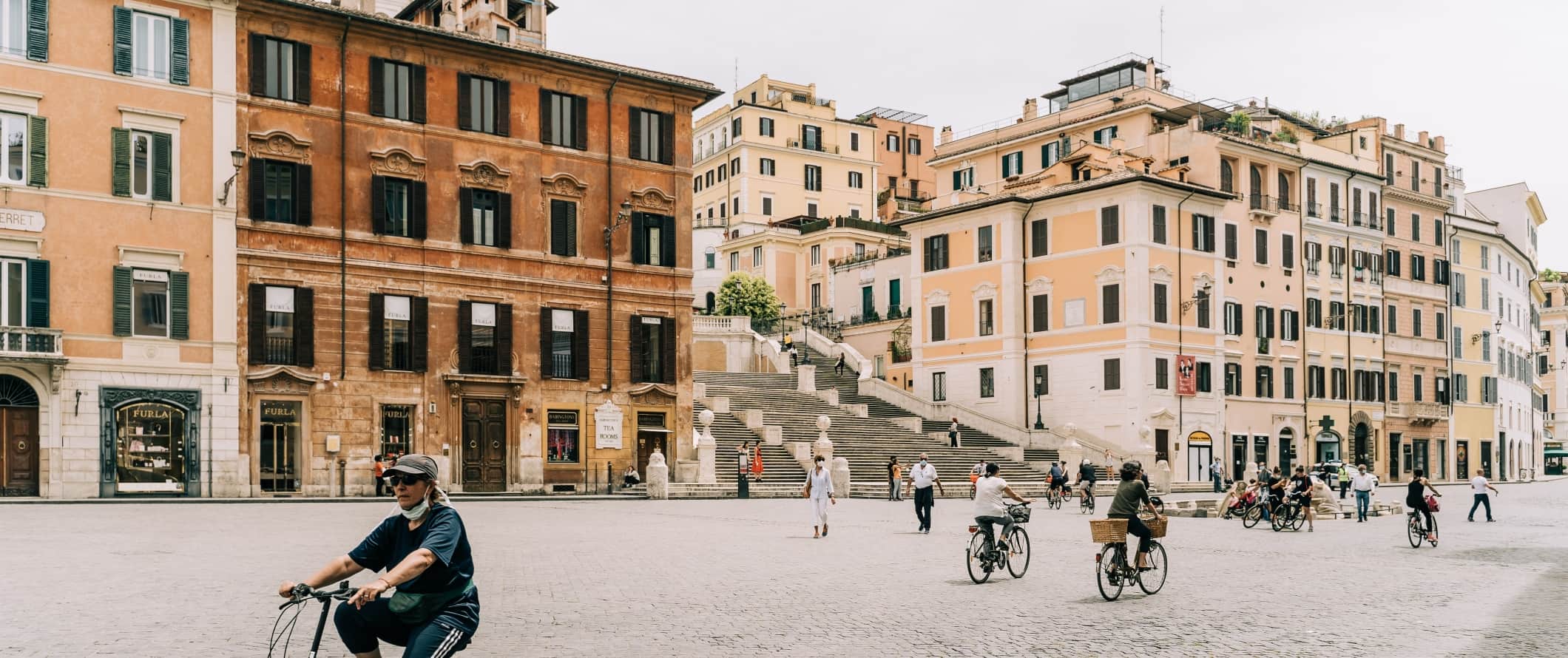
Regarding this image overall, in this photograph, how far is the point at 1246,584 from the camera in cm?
1848

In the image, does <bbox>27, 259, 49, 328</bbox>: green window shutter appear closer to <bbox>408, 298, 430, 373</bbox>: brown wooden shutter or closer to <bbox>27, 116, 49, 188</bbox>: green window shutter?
<bbox>27, 116, 49, 188</bbox>: green window shutter

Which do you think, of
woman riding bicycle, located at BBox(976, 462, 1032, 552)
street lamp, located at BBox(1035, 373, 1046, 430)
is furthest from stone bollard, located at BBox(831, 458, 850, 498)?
woman riding bicycle, located at BBox(976, 462, 1032, 552)

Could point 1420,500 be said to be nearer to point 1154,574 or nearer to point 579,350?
point 1154,574

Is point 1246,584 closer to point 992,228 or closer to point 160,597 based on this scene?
point 160,597

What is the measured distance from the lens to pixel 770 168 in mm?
95625

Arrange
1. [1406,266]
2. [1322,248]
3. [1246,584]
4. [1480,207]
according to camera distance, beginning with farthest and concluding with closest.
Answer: [1480,207] < [1406,266] < [1322,248] < [1246,584]

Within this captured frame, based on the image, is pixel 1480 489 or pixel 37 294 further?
pixel 37 294

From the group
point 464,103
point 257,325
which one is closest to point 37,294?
point 257,325

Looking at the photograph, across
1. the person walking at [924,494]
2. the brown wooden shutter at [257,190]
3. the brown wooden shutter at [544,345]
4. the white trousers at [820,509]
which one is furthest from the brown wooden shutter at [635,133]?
the white trousers at [820,509]

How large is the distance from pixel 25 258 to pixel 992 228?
4054cm

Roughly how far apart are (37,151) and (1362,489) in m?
34.9

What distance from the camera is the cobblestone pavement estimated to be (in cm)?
1254

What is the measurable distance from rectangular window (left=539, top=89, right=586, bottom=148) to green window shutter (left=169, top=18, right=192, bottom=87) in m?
10.9

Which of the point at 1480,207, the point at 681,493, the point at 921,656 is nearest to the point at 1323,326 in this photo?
the point at 1480,207
